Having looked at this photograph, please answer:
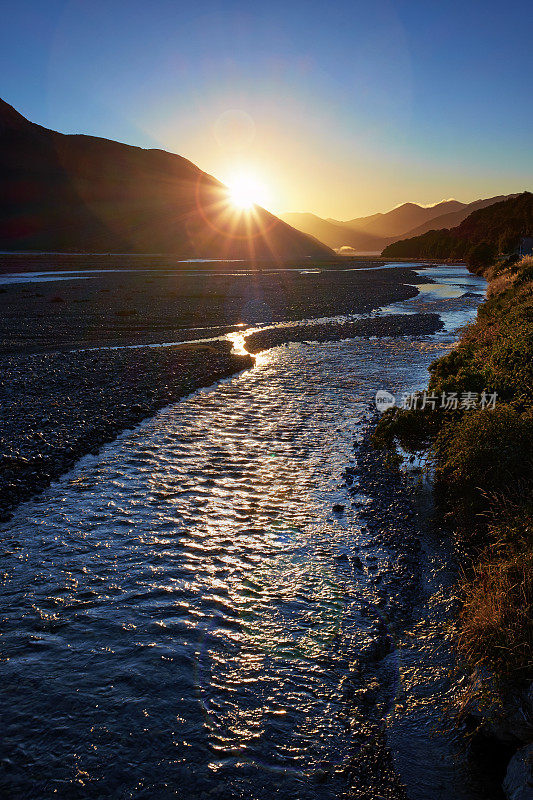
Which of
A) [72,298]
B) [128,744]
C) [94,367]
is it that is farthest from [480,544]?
[72,298]

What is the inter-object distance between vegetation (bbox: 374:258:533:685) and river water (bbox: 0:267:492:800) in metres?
0.93

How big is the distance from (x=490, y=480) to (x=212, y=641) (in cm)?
656

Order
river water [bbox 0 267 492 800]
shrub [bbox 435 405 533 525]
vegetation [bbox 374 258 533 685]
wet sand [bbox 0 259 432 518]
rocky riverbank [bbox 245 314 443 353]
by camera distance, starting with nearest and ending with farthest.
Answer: river water [bbox 0 267 492 800], vegetation [bbox 374 258 533 685], shrub [bbox 435 405 533 525], wet sand [bbox 0 259 432 518], rocky riverbank [bbox 245 314 443 353]

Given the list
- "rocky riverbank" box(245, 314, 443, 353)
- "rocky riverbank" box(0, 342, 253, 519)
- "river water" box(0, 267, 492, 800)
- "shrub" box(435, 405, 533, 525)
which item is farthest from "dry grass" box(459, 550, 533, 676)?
"rocky riverbank" box(245, 314, 443, 353)

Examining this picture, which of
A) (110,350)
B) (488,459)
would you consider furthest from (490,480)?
(110,350)

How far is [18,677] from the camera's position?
7.77 meters

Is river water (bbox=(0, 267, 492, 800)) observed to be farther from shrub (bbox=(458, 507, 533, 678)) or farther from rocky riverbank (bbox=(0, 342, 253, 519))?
rocky riverbank (bbox=(0, 342, 253, 519))

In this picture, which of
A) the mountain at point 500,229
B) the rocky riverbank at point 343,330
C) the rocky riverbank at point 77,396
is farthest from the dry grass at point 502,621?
the mountain at point 500,229

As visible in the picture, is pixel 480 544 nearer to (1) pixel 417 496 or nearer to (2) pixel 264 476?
(1) pixel 417 496

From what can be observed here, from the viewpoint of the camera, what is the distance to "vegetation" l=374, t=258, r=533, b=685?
23.8 ft

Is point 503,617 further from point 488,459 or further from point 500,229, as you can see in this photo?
point 500,229

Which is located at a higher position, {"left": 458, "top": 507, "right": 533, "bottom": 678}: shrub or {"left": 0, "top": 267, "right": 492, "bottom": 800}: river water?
{"left": 458, "top": 507, "right": 533, "bottom": 678}: shrub

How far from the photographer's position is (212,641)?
8.58 meters

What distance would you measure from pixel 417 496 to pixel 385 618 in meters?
5.20
